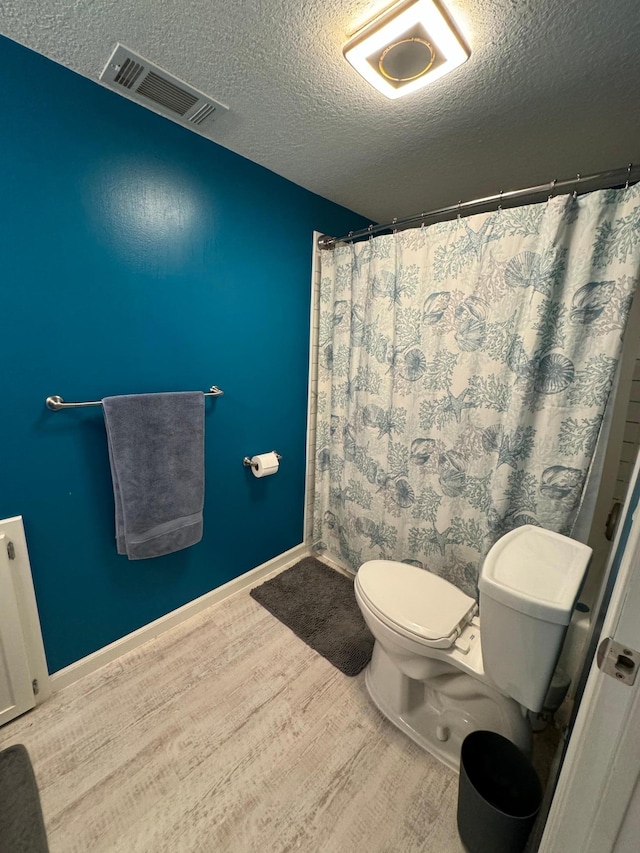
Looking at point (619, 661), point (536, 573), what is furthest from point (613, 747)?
point (536, 573)

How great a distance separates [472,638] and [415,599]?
218mm

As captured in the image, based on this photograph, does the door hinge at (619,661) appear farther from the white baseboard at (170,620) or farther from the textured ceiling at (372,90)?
the white baseboard at (170,620)

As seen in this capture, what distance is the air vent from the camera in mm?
1019

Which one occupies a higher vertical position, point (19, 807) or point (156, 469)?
point (156, 469)

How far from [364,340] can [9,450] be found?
1532 mm

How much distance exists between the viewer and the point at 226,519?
181 centimetres

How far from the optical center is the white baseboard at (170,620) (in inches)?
54.6

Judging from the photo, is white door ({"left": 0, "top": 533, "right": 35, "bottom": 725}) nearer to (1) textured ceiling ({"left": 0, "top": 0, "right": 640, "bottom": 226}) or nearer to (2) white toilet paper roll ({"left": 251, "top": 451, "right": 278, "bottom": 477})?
(2) white toilet paper roll ({"left": 251, "top": 451, "right": 278, "bottom": 477})

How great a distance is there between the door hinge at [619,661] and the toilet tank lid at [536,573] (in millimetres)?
333

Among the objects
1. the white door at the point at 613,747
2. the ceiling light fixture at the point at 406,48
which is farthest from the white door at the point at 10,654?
the ceiling light fixture at the point at 406,48

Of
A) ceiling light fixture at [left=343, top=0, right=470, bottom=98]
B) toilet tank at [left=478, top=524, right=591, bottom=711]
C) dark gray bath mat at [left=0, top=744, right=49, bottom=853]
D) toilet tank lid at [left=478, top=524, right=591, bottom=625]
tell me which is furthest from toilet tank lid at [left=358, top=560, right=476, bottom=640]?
ceiling light fixture at [left=343, top=0, right=470, bottom=98]

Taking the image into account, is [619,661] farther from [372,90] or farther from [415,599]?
[372,90]

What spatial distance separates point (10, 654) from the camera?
1188mm

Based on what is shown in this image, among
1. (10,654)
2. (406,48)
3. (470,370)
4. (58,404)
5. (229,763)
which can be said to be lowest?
(229,763)
